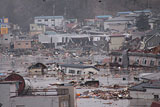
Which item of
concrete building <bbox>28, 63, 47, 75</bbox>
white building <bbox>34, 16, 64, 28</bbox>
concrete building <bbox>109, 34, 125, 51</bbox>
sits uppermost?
white building <bbox>34, 16, 64, 28</bbox>

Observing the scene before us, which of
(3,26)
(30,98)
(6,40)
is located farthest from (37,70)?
(3,26)

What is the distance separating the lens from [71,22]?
157ft

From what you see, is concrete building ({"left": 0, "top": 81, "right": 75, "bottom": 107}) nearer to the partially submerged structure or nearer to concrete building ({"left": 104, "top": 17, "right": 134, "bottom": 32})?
the partially submerged structure

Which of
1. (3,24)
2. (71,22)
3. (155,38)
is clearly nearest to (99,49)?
(155,38)

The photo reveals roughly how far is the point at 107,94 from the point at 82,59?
13683 mm

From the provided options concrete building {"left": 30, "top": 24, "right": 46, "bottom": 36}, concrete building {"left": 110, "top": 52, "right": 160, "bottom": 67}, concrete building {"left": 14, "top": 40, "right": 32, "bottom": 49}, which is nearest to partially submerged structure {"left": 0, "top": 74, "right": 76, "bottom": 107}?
concrete building {"left": 110, "top": 52, "right": 160, "bottom": 67}

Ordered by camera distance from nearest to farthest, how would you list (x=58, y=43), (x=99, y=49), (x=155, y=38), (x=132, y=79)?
(x=132, y=79)
(x=155, y=38)
(x=99, y=49)
(x=58, y=43)

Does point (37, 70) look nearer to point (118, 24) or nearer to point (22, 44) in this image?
point (22, 44)

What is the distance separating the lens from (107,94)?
523 inches

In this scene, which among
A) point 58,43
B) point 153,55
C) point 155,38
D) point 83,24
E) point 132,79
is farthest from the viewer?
point 83,24

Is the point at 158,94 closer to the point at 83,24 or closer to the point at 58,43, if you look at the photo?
the point at 58,43

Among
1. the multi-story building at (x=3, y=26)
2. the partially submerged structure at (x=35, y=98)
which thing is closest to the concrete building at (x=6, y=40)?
the multi-story building at (x=3, y=26)

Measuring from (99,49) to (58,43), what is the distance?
12.4 feet

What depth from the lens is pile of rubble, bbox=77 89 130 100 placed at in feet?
41.4
